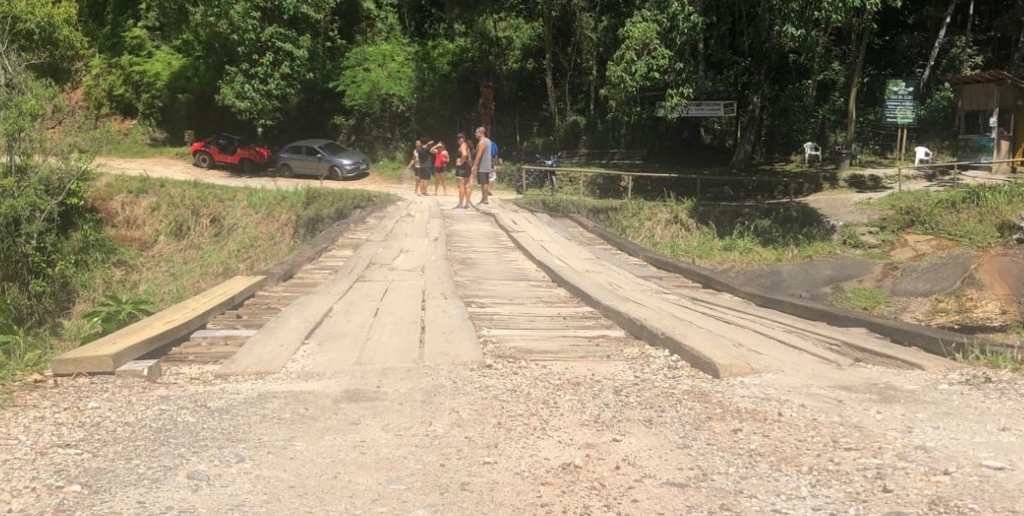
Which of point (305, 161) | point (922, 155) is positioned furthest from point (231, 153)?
point (922, 155)

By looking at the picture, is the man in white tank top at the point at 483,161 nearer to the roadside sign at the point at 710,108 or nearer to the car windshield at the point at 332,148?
the roadside sign at the point at 710,108

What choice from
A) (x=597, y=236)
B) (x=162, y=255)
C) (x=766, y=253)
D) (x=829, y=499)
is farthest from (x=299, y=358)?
(x=162, y=255)

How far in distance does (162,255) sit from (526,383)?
1878 cm

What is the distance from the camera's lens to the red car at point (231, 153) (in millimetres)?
31234

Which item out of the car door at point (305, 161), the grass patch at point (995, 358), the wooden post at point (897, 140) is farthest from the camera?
the car door at point (305, 161)

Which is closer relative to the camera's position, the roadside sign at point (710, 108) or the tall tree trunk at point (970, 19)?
the roadside sign at point (710, 108)

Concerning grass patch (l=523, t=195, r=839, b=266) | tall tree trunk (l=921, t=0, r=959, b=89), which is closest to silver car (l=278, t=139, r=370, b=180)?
grass patch (l=523, t=195, r=839, b=266)

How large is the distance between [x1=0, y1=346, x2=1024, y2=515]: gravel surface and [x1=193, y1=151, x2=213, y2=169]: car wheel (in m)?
28.4

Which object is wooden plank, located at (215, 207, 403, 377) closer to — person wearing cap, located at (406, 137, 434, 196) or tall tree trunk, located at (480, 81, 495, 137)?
person wearing cap, located at (406, 137, 434, 196)

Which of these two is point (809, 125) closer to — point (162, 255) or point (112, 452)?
point (162, 255)

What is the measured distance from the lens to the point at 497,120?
32875mm

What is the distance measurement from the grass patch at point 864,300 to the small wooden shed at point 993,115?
482 inches

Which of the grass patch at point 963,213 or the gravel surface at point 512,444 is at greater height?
the grass patch at point 963,213

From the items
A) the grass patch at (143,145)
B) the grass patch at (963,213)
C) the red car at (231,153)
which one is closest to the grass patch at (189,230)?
the red car at (231,153)
